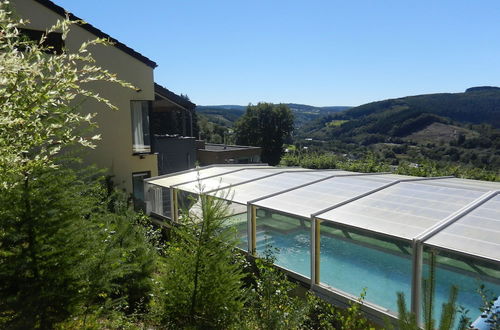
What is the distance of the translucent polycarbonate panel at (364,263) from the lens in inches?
309

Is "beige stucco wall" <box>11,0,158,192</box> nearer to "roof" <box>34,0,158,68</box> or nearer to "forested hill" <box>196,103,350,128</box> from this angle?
"roof" <box>34,0,158,68</box>

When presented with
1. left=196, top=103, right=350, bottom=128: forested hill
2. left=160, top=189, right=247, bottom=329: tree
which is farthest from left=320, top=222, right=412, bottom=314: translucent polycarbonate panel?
left=196, top=103, right=350, bottom=128: forested hill

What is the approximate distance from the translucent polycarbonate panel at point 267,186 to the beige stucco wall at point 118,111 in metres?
5.43

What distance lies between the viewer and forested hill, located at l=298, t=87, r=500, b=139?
6075 cm

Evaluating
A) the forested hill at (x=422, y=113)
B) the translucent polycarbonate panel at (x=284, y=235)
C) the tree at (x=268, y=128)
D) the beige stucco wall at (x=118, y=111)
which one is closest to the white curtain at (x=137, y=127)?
the beige stucco wall at (x=118, y=111)

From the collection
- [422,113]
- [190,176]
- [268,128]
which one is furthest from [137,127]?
[422,113]

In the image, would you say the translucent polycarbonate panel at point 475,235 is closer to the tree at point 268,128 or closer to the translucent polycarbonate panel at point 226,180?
the translucent polycarbonate panel at point 226,180

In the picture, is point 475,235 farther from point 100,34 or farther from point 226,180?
point 100,34

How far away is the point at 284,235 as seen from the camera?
10.8 metres

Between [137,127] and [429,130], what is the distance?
55.3m

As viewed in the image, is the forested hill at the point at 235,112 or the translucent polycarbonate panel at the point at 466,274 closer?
the translucent polycarbonate panel at the point at 466,274

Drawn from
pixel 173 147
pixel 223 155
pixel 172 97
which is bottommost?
pixel 223 155

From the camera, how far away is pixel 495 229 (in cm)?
541

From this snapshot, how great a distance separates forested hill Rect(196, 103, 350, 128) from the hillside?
1619cm
